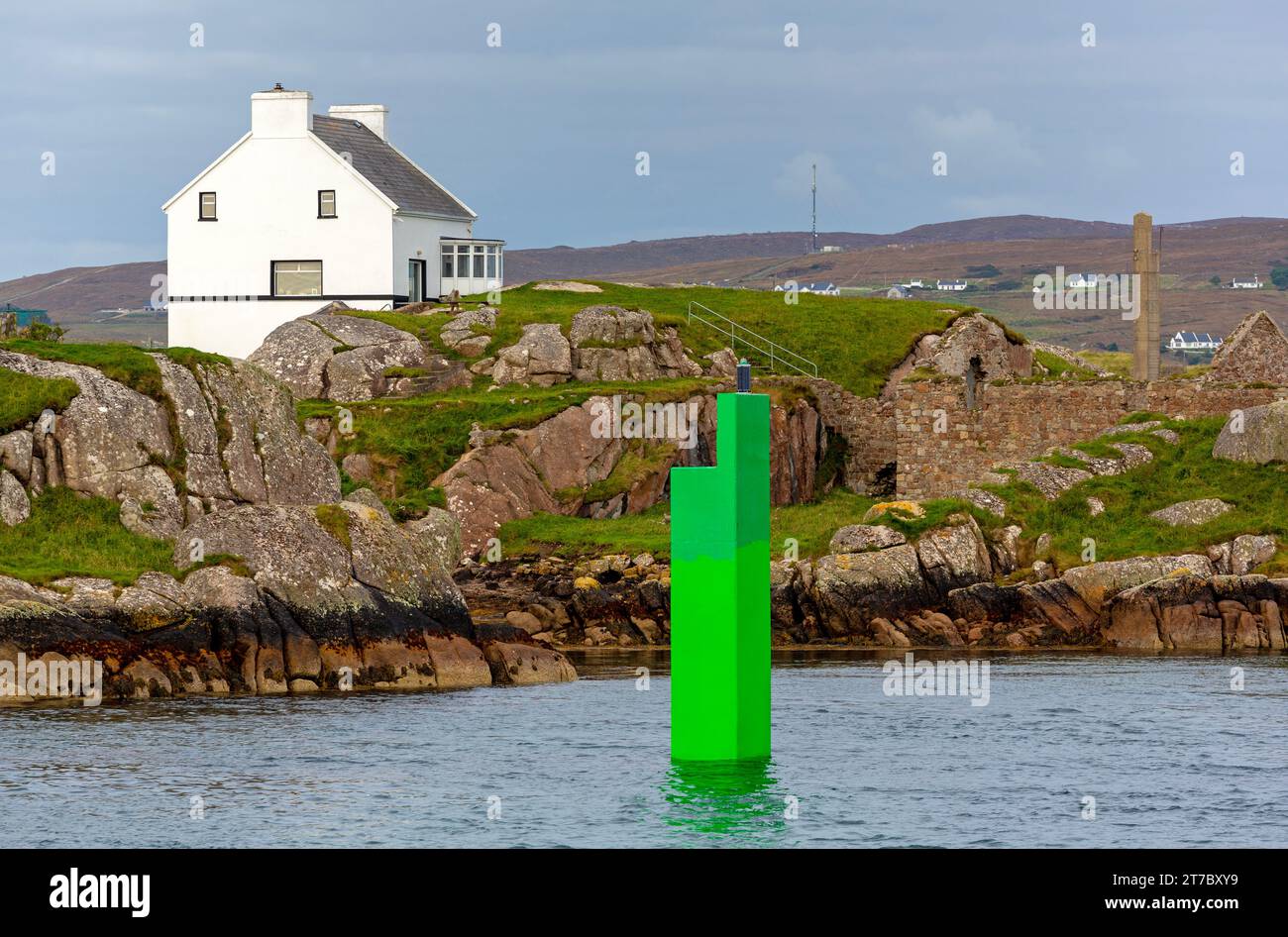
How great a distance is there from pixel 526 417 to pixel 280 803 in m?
38.3

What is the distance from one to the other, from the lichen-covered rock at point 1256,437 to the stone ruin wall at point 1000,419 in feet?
11.1

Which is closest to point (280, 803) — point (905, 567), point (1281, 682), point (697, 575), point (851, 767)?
point (697, 575)

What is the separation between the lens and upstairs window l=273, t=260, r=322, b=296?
293 ft

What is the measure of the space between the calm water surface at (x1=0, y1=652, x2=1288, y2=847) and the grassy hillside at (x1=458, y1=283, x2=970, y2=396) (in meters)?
35.0

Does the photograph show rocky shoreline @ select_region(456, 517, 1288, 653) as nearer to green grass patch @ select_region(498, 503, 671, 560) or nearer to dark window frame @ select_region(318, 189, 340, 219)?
green grass patch @ select_region(498, 503, 671, 560)

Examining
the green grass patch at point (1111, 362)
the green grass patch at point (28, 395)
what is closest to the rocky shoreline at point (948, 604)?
the green grass patch at point (28, 395)

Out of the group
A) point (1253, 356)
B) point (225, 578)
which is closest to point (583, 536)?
point (225, 578)

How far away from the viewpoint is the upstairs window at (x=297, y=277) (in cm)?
8919

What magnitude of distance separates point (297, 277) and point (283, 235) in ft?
6.23

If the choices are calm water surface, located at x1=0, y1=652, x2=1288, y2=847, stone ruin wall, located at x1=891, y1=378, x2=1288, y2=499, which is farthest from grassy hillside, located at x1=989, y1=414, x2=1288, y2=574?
calm water surface, located at x1=0, y1=652, x2=1288, y2=847

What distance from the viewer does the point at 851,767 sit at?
35.0 m

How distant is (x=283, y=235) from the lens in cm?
8969

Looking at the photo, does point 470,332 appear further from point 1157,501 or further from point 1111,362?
point 1111,362
